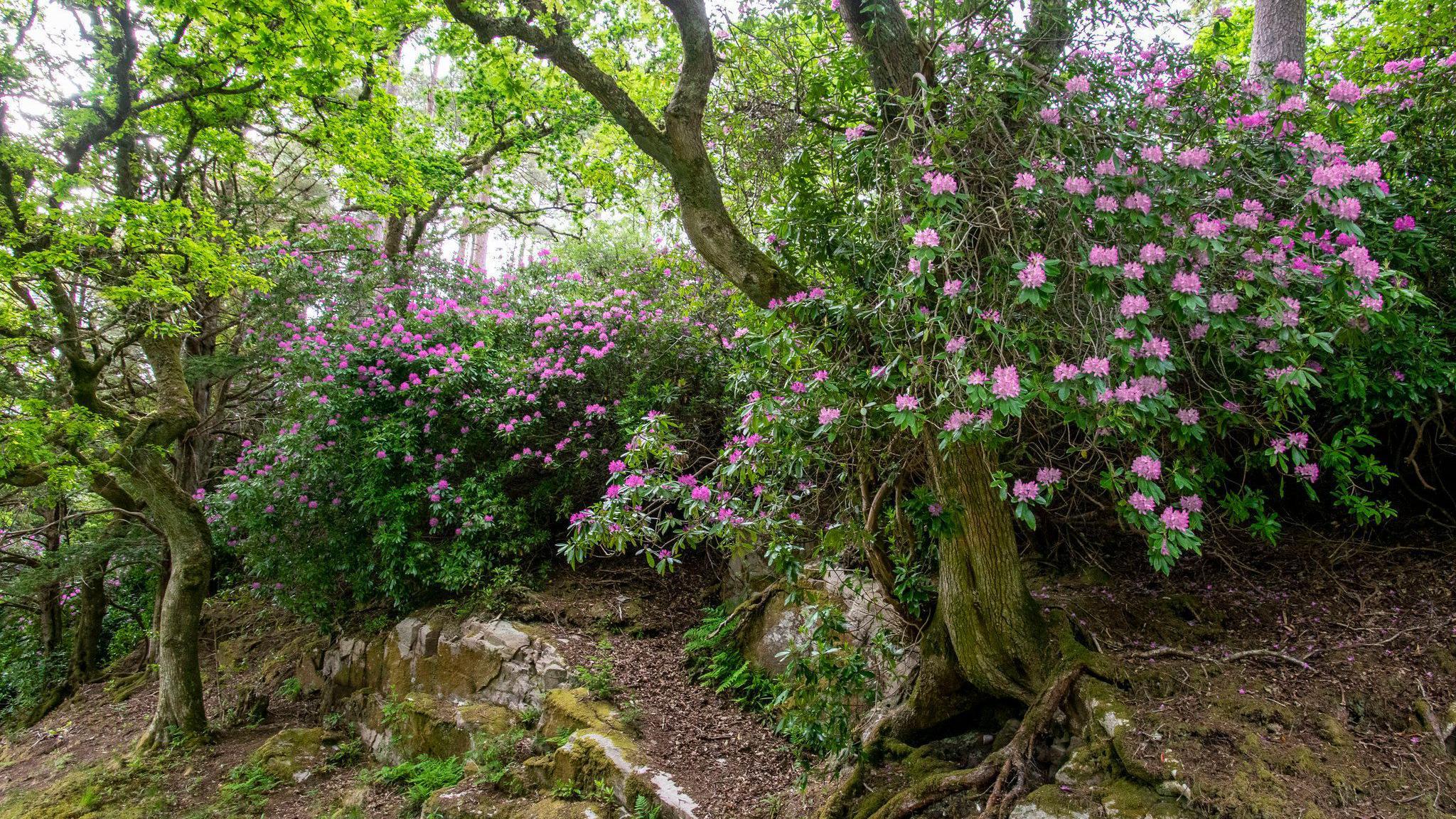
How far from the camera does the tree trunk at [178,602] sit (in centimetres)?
650

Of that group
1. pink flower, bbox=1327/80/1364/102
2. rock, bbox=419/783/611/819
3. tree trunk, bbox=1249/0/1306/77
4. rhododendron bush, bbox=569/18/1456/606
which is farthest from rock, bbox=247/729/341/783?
tree trunk, bbox=1249/0/1306/77

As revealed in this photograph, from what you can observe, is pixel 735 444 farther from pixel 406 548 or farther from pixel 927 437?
pixel 406 548

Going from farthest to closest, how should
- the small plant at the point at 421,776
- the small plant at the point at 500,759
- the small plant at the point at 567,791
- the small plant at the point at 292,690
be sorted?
the small plant at the point at 292,690 → the small plant at the point at 421,776 → the small plant at the point at 500,759 → the small plant at the point at 567,791

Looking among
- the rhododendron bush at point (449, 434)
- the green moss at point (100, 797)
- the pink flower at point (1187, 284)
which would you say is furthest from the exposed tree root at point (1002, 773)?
the green moss at point (100, 797)

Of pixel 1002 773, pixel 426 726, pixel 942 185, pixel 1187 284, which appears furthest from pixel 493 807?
pixel 1187 284

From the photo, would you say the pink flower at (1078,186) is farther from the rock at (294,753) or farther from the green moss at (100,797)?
the green moss at (100,797)

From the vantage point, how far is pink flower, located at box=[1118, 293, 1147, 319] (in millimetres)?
1990

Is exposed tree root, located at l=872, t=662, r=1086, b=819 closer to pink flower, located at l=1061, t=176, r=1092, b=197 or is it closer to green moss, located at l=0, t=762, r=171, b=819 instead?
pink flower, located at l=1061, t=176, r=1092, b=197

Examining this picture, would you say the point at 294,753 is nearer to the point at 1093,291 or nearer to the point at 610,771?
the point at 610,771

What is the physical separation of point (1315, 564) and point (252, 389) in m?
11.3

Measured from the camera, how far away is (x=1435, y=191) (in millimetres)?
3117

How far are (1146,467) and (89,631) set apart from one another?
39.4 ft

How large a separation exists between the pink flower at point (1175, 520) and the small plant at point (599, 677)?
405cm

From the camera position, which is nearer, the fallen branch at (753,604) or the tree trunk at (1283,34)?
the tree trunk at (1283,34)
